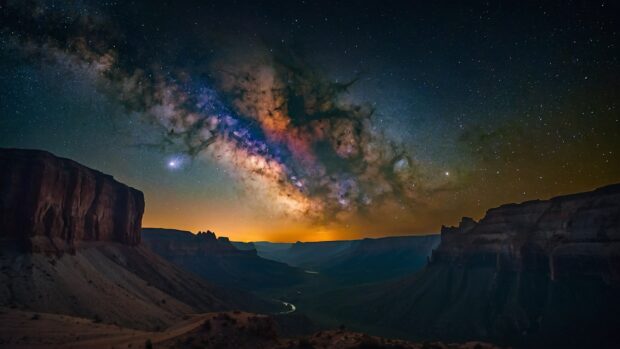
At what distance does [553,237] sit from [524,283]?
1199 centimetres

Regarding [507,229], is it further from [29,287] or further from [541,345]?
[29,287]

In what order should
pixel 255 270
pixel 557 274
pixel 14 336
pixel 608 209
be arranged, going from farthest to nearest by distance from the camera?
pixel 255 270
pixel 557 274
pixel 608 209
pixel 14 336

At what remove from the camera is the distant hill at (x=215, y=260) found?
500ft

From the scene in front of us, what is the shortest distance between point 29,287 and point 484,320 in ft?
267

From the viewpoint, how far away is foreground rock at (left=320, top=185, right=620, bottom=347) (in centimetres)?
6000

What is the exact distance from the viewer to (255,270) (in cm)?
18250

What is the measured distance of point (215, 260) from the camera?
6841 inches

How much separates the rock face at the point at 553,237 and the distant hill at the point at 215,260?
328 ft

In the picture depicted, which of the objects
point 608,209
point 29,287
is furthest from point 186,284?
point 608,209

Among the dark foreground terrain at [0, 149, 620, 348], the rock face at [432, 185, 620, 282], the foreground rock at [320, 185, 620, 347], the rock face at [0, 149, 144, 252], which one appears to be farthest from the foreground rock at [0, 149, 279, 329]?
the rock face at [432, 185, 620, 282]

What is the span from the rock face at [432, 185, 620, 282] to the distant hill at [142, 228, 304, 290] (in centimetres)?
9995

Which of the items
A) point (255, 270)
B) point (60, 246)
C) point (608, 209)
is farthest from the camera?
point (255, 270)

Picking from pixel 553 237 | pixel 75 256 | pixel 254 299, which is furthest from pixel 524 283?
pixel 75 256

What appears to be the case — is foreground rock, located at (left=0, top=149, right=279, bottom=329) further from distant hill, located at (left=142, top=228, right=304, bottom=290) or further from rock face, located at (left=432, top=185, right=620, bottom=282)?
distant hill, located at (left=142, top=228, right=304, bottom=290)
